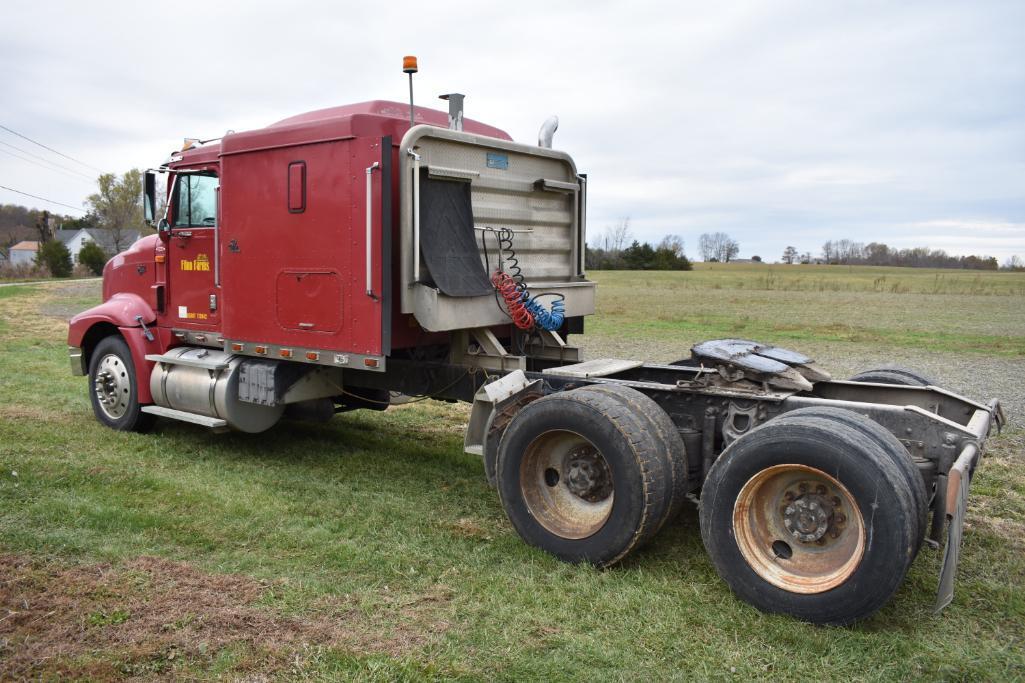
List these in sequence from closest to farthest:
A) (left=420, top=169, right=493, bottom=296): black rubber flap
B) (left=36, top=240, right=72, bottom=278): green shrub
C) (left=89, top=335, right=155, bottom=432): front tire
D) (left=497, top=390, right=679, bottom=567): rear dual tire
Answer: (left=497, top=390, right=679, bottom=567): rear dual tire → (left=420, top=169, right=493, bottom=296): black rubber flap → (left=89, top=335, right=155, bottom=432): front tire → (left=36, top=240, right=72, bottom=278): green shrub

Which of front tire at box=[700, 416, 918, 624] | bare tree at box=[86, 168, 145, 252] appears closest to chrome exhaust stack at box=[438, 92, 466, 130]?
front tire at box=[700, 416, 918, 624]

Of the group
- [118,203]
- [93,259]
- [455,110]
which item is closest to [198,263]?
[455,110]

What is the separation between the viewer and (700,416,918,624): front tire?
12.8 ft

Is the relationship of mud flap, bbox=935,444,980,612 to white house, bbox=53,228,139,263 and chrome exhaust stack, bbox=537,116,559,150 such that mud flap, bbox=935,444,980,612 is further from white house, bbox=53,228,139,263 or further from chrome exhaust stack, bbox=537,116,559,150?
white house, bbox=53,228,139,263

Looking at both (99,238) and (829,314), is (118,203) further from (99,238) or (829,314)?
(829,314)

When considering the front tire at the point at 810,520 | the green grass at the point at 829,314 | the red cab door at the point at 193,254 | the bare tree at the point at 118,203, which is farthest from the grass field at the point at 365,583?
the bare tree at the point at 118,203

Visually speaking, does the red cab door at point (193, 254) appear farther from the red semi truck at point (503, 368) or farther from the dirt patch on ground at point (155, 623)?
the dirt patch on ground at point (155, 623)

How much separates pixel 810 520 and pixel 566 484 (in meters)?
1.56

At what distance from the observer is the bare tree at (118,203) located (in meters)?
72.1

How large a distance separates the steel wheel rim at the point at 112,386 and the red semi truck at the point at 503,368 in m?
0.03

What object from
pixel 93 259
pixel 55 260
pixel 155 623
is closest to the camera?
pixel 155 623

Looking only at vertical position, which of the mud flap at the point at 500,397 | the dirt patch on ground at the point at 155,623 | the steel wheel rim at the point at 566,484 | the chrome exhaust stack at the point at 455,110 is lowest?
the dirt patch on ground at the point at 155,623

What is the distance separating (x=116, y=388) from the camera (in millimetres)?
8438

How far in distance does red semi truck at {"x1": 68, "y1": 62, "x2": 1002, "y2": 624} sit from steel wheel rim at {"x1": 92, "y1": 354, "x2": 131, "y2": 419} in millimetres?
32
